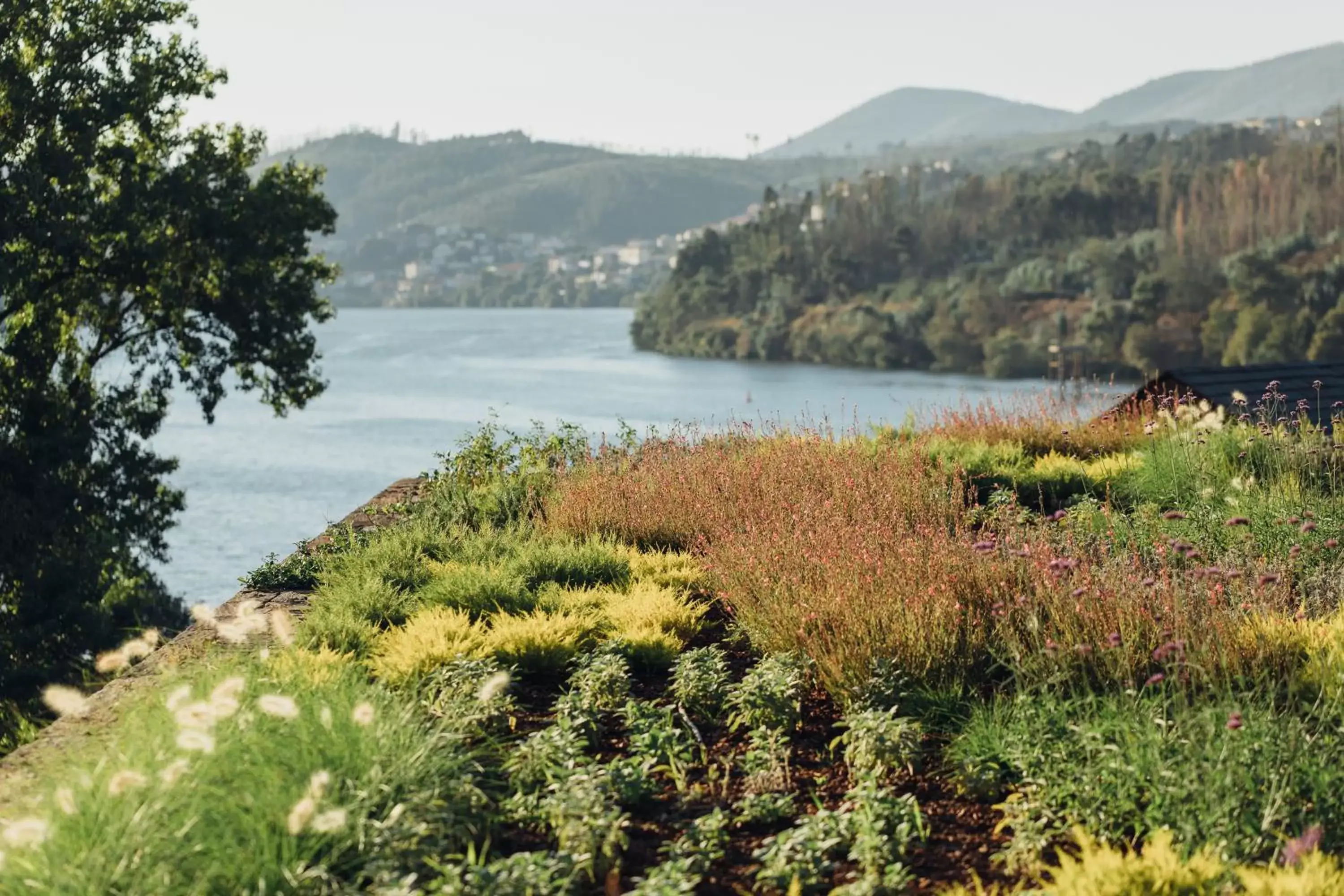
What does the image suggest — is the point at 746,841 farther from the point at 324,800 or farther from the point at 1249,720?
the point at 1249,720

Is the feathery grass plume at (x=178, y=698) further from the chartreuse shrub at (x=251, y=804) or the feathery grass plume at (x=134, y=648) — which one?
the feathery grass plume at (x=134, y=648)

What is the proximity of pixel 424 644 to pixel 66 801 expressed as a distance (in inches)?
85.3

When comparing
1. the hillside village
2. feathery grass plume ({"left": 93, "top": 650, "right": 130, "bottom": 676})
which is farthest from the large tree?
the hillside village

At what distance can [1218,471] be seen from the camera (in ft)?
31.7

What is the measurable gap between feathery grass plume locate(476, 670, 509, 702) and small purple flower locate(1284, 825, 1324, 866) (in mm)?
2277

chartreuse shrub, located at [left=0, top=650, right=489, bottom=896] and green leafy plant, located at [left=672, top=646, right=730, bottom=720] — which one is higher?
chartreuse shrub, located at [left=0, top=650, right=489, bottom=896]

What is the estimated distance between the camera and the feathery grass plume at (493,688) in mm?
4285

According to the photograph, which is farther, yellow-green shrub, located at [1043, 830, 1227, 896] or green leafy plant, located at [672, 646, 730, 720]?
green leafy plant, located at [672, 646, 730, 720]

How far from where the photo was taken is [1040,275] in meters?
97.4

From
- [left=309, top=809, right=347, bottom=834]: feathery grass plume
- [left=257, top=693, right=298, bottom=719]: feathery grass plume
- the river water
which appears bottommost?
the river water

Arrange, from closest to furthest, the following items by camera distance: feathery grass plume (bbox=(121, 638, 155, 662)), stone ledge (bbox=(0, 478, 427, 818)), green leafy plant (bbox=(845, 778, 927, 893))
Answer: green leafy plant (bbox=(845, 778, 927, 893)), stone ledge (bbox=(0, 478, 427, 818)), feathery grass plume (bbox=(121, 638, 155, 662))

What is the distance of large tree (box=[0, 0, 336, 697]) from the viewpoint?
16.5 meters

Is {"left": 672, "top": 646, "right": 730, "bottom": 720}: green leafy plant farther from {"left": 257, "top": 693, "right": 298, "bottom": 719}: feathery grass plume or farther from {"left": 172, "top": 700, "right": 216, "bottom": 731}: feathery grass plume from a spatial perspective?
{"left": 172, "top": 700, "right": 216, "bottom": 731}: feathery grass plume

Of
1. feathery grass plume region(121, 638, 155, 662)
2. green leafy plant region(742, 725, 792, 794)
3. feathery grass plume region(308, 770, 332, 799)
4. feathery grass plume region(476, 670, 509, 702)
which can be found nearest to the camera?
feathery grass plume region(308, 770, 332, 799)
